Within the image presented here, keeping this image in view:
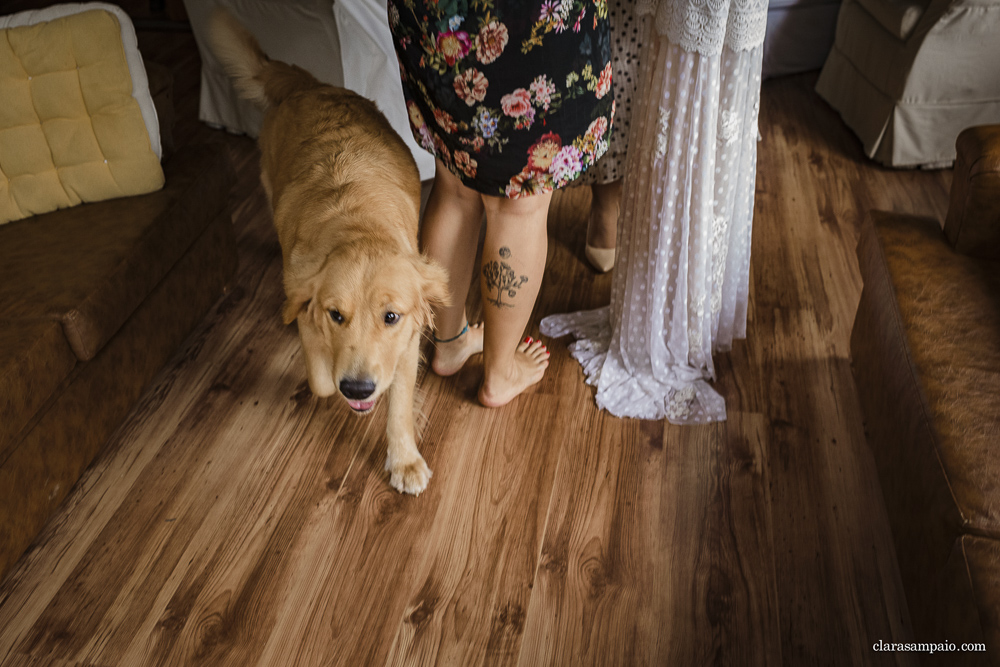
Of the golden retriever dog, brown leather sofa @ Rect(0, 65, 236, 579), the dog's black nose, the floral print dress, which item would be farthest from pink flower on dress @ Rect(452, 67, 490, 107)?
brown leather sofa @ Rect(0, 65, 236, 579)

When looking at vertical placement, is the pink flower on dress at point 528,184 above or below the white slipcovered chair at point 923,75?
above

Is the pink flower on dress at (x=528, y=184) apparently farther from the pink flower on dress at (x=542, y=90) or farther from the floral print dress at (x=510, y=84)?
the pink flower on dress at (x=542, y=90)

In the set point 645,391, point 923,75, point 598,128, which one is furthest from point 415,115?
point 923,75

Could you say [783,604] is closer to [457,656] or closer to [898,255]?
[457,656]

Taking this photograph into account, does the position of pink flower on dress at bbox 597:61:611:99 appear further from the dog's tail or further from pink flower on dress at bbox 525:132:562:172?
the dog's tail

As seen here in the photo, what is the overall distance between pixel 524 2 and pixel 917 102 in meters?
2.16

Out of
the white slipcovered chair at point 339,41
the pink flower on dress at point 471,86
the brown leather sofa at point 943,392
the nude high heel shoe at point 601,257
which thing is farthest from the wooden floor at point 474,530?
the white slipcovered chair at point 339,41

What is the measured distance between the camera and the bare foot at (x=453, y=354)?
193cm

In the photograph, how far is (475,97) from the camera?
130 cm

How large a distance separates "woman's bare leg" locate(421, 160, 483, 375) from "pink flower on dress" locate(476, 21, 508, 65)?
0.35 m

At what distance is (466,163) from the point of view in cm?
143

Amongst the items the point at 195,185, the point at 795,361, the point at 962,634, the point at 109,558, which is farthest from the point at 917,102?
the point at 109,558

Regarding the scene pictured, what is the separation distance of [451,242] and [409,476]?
58 cm

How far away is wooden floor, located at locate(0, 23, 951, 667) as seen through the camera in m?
1.36
